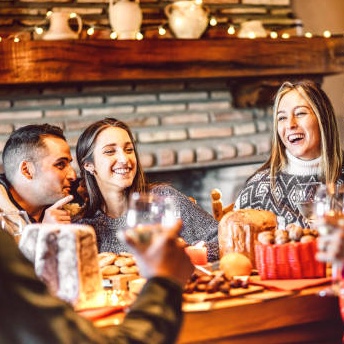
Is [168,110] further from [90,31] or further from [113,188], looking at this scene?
[113,188]

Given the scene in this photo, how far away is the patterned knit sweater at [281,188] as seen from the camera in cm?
324

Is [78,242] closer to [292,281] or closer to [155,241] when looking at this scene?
[155,241]

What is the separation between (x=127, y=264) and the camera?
226 cm

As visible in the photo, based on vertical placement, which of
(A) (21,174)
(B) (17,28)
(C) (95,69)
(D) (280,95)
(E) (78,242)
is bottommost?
(E) (78,242)

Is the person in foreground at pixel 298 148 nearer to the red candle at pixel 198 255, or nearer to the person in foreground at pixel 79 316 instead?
the red candle at pixel 198 255

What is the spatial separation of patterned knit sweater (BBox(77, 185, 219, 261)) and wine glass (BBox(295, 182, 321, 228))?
1.12 feet

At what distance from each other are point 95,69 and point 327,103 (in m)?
1.20

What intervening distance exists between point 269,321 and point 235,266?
30cm

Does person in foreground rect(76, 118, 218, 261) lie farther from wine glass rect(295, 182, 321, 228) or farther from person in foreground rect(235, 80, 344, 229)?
wine glass rect(295, 182, 321, 228)

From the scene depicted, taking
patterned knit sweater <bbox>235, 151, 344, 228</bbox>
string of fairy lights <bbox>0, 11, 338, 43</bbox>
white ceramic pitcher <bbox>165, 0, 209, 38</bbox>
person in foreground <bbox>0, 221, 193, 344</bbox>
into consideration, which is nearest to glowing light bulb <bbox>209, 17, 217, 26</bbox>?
string of fairy lights <bbox>0, 11, 338, 43</bbox>

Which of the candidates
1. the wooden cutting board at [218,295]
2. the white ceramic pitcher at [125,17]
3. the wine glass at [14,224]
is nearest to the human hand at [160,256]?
the wooden cutting board at [218,295]

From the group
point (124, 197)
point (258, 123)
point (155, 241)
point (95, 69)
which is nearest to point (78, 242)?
point (155, 241)

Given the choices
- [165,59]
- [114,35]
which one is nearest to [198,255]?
[165,59]

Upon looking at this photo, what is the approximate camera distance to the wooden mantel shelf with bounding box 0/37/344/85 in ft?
12.7
